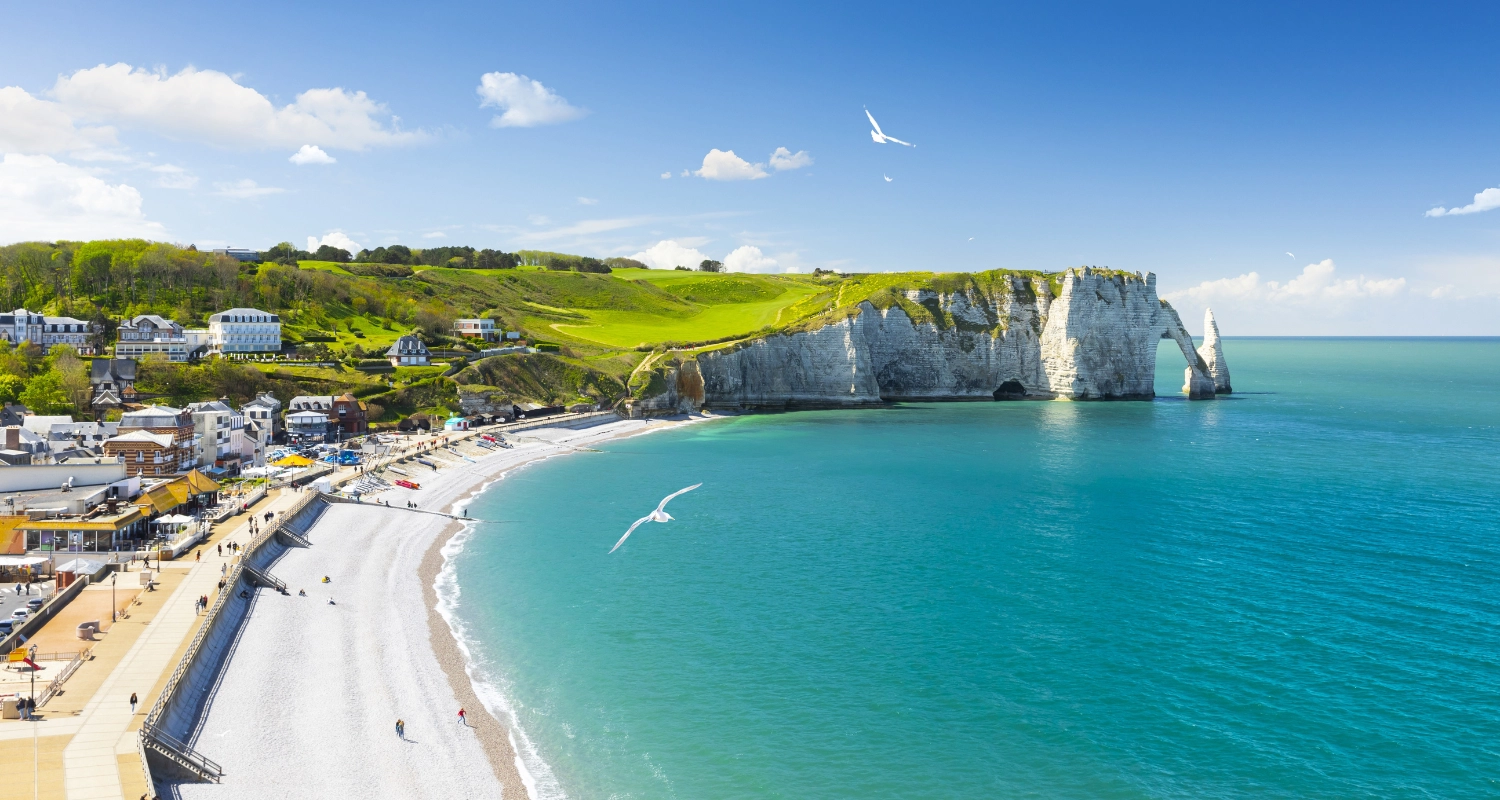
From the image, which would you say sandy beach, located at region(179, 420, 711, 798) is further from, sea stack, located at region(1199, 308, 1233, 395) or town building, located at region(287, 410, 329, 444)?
sea stack, located at region(1199, 308, 1233, 395)

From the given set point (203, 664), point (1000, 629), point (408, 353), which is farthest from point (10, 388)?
point (1000, 629)

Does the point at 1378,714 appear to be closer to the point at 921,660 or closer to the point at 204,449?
the point at 921,660

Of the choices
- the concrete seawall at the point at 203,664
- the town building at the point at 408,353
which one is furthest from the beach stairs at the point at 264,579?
the town building at the point at 408,353

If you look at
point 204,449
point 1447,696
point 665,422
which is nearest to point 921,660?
point 1447,696

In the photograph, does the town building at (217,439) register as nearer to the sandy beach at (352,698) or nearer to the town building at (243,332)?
the sandy beach at (352,698)

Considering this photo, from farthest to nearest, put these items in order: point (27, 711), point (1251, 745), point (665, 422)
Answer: point (665, 422) < point (1251, 745) < point (27, 711)

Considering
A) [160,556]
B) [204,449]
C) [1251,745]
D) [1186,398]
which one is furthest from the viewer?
[1186,398]

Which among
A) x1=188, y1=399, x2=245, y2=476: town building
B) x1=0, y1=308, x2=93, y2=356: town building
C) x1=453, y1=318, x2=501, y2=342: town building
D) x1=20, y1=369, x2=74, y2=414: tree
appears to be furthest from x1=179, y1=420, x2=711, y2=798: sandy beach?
x1=453, y1=318, x2=501, y2=342: town building

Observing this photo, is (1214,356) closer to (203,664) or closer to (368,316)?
(368,316)
